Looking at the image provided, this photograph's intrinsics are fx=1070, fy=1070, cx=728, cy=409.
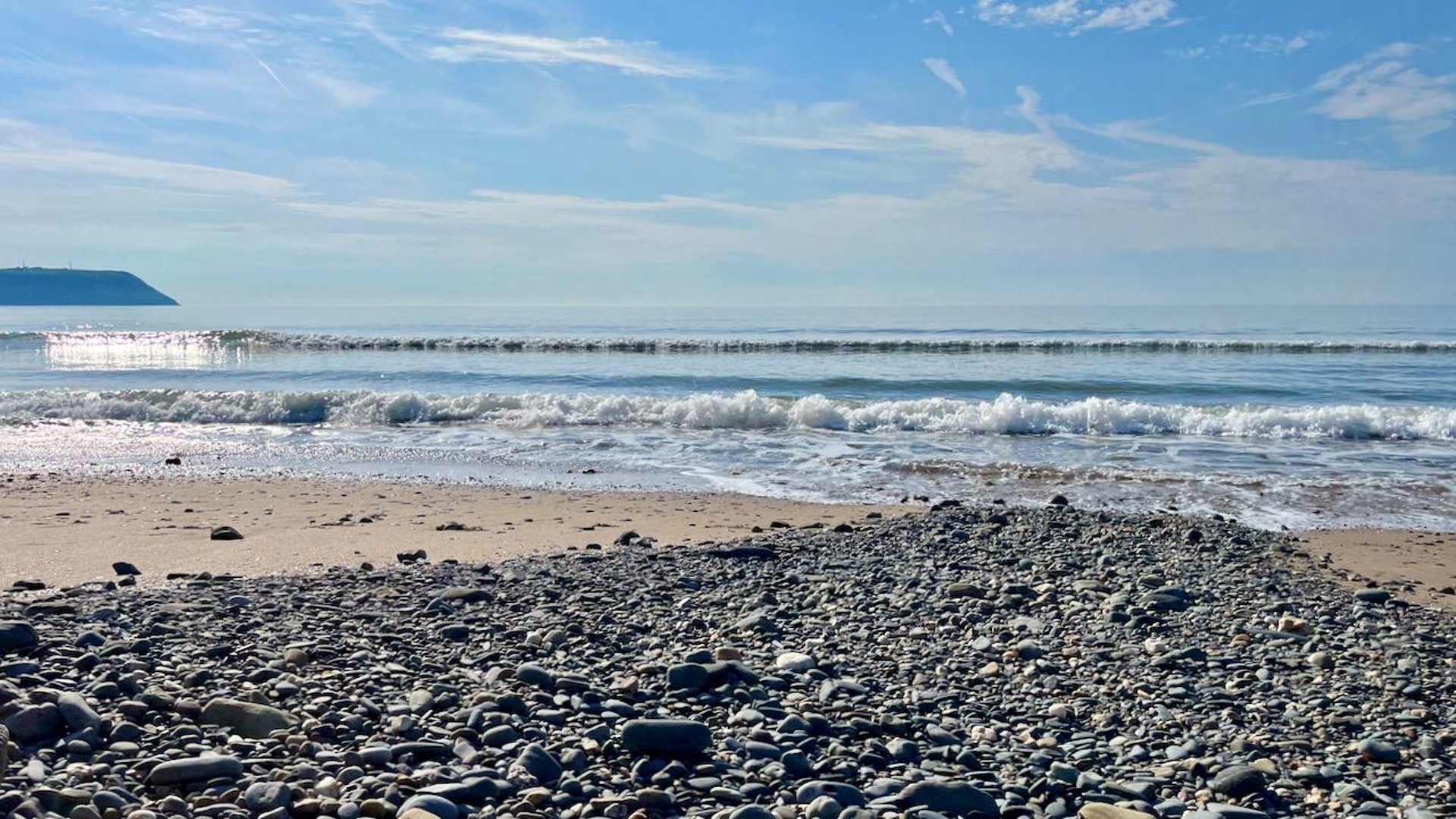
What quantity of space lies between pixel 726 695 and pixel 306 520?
5.91 meters

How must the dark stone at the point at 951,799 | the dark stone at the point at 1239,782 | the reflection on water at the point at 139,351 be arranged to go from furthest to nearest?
the reflection on water at the point at 139,351
the dark stone at the point at 1239,782
the dark stone at the point at 951,799

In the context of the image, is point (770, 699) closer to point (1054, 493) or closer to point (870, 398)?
point (1054, 493)

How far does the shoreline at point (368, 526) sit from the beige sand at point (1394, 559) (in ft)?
0.06

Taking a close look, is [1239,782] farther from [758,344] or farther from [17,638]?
[758,344]

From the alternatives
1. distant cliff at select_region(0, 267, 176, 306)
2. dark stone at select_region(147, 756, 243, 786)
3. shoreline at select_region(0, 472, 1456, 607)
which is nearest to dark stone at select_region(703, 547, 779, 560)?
shoreline at select_region(0, 472, 1456, 607)

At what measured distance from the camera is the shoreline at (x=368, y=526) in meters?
7.07

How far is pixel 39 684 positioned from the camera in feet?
12.7

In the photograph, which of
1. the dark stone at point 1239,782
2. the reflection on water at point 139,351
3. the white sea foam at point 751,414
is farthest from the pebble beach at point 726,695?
the reflection on water at point 139,351

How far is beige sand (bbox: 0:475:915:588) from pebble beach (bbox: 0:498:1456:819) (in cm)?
92

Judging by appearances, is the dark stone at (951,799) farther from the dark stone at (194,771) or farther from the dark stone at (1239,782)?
the dark stone at (194,771)

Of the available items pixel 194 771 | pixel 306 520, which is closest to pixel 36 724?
pixel 194 771

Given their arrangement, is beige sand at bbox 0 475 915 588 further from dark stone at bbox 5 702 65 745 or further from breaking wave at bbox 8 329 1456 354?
breaking wave at bbox 8 329 1456 354

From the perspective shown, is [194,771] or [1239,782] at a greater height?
[194,771]

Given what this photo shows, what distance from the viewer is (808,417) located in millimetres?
17406
